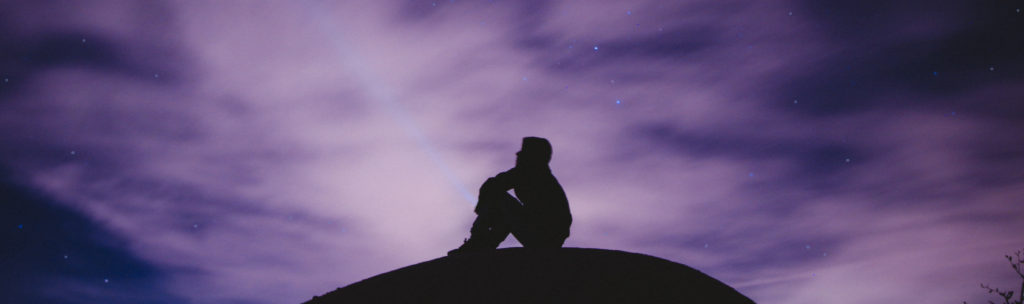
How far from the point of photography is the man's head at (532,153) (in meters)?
6.41

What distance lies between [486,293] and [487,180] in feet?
7.07

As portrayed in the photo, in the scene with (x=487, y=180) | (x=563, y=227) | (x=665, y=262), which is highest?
(x=487, y=180)

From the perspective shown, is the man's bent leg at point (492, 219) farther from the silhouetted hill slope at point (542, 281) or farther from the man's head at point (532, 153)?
the silhouetted hill slope at point (542, 281)

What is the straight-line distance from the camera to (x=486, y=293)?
4406 mm

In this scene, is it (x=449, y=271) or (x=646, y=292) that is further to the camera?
(x=449, y=271)

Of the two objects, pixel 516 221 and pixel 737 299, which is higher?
pixel 516 221

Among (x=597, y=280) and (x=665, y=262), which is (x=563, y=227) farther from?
(x=597, y=280)

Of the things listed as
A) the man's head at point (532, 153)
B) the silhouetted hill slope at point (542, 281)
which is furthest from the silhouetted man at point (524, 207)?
the silhouetted hill slope at point (542, 281)

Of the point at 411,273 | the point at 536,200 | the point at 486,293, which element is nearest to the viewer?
the point at 486,293

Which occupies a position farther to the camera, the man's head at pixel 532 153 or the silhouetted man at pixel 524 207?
the man's head at pixel 532 153

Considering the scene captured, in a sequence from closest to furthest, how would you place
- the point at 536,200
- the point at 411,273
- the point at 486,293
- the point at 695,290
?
1. the point at 486,293
2. the point at 695,290
3. the point at 411,273
4. the point at 536,200

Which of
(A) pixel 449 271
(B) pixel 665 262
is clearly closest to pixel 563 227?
(B) pixel 665 262

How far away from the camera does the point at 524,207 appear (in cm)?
636

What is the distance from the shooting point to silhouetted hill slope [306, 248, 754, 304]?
4.34m
